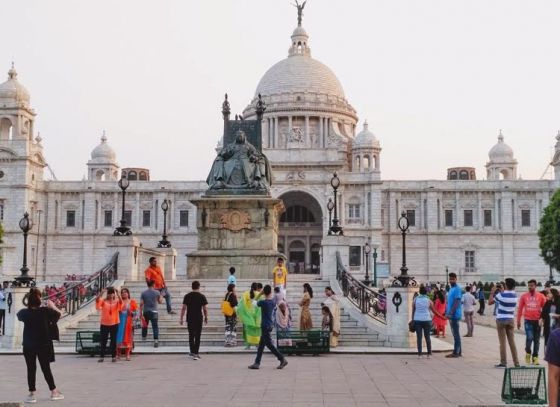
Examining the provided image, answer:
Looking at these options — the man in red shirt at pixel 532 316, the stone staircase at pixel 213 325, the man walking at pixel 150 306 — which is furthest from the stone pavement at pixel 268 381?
the stone staircase at pixel 213 325

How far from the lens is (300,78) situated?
99.9 metres

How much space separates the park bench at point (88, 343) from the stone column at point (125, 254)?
25.7 ft

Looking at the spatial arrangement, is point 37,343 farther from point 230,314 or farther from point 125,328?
point 230,314

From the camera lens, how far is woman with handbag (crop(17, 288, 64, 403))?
1188 centimetres

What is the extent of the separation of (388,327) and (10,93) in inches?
2623

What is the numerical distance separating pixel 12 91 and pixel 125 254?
57.6 meters

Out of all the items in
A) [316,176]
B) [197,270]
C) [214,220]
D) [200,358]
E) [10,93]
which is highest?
[10,93]

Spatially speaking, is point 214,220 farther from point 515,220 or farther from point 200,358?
point 515,220

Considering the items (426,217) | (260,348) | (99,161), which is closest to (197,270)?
(260,348)

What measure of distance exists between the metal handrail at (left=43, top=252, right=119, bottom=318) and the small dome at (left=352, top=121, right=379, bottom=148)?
224 feet

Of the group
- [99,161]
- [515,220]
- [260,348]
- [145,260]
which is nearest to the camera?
[260,348]

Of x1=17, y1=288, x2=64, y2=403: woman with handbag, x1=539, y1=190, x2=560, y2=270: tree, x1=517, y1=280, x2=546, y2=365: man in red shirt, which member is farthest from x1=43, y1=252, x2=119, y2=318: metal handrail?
x1=539, y1=190, x2=560, y2=270: tree

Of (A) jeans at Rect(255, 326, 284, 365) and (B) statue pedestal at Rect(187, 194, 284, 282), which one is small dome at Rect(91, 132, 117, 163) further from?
(A) jeans at Rect(255, 326, 284, 365)

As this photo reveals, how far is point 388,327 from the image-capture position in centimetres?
2092
